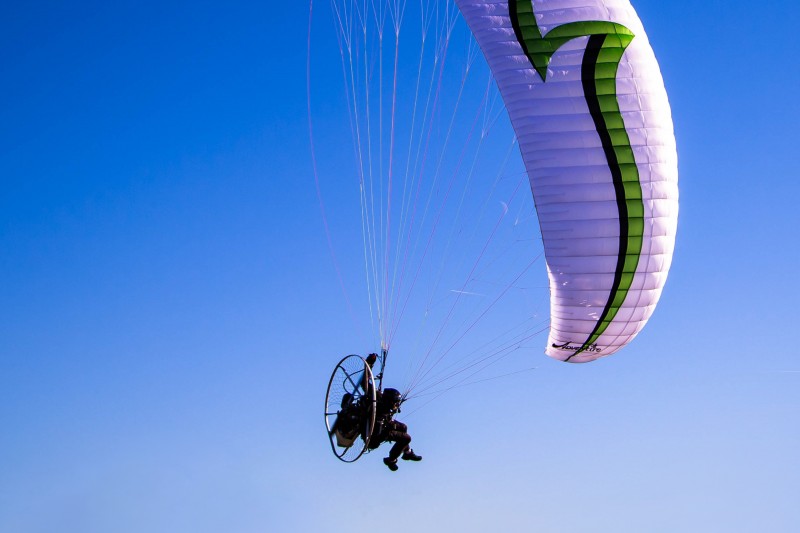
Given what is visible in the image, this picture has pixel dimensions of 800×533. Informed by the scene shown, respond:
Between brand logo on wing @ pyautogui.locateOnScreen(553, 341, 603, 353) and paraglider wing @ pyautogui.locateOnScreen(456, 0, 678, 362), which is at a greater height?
paraglider wing @ pyautogui.locateOnScreen(456, 0, 678, 362)

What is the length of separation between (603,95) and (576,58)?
609mm

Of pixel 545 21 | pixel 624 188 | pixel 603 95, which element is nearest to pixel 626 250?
pixel 624 188

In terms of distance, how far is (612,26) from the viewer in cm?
1880

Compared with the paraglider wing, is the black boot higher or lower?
lower

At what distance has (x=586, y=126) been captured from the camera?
18.7 meters

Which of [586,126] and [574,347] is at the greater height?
[586,126]

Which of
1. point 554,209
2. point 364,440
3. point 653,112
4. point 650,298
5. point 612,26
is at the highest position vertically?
point 612,26

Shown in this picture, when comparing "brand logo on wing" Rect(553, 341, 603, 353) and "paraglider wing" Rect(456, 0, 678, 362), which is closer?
"paraglider wing" Rect(456, 0, 678, 362)

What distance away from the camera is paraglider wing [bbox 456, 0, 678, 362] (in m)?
18.7

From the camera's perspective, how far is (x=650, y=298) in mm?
19812

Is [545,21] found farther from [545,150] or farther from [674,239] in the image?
[674,239]

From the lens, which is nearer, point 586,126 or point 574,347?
point 586,126

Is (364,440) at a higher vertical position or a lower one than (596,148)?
lower

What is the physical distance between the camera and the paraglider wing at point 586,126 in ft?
61.3
